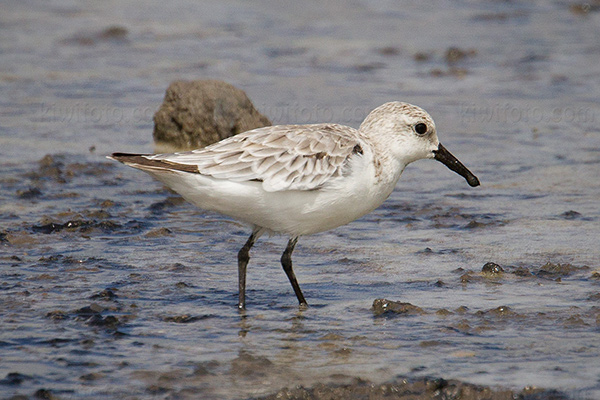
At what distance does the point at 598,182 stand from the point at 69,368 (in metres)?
6.72

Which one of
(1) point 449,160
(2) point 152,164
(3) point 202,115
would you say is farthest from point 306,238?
(3) point 202,115

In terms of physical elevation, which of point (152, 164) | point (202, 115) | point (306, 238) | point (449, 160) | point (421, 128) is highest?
point (421, 128)

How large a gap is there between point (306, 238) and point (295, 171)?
6.64 ft

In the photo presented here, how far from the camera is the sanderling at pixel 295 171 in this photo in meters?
6.61

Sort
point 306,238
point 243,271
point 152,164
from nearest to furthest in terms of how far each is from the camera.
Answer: point 152,164 → point 243,271 → point 306,238

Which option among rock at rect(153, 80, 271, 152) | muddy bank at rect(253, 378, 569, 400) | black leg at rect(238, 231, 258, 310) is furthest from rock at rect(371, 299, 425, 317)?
rock at rect(153, 80, 271, 152)

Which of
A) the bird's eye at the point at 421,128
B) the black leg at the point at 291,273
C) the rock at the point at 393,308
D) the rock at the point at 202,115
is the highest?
the bird's eye at the point at 421,128

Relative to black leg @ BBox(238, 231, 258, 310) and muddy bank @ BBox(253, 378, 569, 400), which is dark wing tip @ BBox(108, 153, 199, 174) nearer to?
black leg @ BBox(238, 231, 258, 310)

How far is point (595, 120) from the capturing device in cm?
1272

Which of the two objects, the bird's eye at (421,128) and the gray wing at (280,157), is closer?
the gray wing at (280,157)

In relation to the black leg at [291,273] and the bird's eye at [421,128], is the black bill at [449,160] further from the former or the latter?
the black leg at [291,273]

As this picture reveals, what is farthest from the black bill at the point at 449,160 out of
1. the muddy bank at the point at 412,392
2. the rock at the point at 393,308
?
the muddy bank at the point at 412,392

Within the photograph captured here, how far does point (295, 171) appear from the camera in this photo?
6676 millimetres

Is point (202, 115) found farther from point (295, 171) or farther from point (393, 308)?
point (393, 308)
